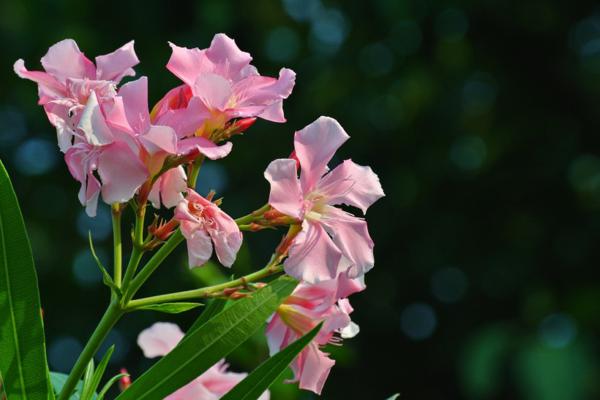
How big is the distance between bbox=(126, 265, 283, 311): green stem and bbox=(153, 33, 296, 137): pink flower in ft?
0.38

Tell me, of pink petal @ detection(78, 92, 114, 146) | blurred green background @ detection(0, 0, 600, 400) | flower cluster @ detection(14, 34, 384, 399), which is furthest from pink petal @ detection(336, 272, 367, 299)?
blurred green background @ detection(0, 0, 600, 400)

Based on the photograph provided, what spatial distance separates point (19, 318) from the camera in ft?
2.46

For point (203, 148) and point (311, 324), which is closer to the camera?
point (203, 148)

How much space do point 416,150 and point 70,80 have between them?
373 centimetres

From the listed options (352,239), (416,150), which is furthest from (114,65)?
(416,150)

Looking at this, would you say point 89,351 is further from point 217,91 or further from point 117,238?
point 217,91

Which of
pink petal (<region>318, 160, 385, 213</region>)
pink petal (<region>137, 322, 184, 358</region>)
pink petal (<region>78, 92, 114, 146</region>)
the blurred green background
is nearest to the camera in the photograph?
pink petal (<region>78, 92, 114, 146</region>)

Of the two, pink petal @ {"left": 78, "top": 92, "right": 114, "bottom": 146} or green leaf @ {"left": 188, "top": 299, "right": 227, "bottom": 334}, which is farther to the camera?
green leaf @ {"left": 188, "top": 299, "right": 227, "bottom": 334}

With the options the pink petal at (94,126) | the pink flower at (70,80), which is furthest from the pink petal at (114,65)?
the pink petal at (94,126)

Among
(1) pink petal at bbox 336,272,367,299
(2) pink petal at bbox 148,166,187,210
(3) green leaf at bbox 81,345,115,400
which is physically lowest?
(3) green leaf at bbox 81,345,115,400

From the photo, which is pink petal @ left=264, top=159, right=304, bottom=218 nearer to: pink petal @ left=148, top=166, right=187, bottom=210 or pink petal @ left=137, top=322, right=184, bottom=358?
pink petal @ left=148, top=166, right=187, bottom=210

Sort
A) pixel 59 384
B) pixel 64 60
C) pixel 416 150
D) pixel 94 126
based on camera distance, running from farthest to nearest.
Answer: pixel 416 150 → pixel 59 384 → pixel 64 60 → pixel 94 126

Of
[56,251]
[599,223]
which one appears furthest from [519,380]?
[56,251]

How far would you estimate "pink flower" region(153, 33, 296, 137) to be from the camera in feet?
2.41
